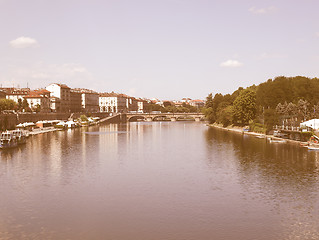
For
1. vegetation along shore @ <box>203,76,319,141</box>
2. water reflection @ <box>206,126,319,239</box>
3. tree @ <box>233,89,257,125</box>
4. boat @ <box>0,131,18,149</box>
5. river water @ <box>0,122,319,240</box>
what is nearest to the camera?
Result: river water @ <box>0,122,319,240</box>

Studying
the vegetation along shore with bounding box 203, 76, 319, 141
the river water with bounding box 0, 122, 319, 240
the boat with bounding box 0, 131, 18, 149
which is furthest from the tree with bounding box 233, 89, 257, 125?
the boat with bounding box 0, 131, 18, 149

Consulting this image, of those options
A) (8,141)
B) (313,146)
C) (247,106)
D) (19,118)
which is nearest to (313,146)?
(313,146)

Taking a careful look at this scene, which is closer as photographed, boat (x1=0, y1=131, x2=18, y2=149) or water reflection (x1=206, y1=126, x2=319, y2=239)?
water reflection (x1=206, y1=126, x2=319, y2=239)

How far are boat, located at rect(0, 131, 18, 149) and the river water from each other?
15.2 m

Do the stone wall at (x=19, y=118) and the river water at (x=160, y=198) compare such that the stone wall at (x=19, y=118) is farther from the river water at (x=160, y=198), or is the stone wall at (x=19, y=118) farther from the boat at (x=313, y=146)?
the boat at (x=313, y=146)

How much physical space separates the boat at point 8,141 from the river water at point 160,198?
49.7 feet

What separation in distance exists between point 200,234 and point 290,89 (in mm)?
109966

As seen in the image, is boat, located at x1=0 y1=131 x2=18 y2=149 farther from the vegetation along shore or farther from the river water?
the vegetation along shore

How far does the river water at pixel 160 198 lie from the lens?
27781 mm

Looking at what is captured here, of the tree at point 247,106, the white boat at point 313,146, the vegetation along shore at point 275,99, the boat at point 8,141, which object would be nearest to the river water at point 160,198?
the white boat at point 313,146

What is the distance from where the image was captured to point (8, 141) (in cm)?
7888

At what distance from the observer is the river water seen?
1094 inches

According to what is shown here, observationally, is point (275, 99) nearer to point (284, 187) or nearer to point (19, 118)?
point (19, 118)

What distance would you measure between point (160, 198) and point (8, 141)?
53.3m
